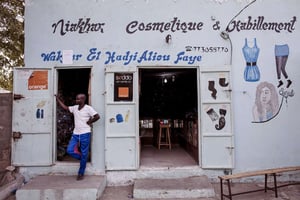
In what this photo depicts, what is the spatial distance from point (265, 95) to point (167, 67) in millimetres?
2207

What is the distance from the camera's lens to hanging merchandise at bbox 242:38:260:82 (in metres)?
5.84

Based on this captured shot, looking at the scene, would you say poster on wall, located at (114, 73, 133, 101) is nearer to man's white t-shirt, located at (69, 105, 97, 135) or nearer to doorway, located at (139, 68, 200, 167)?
man's white t-shirt, located at (69, 105, 97, 135)

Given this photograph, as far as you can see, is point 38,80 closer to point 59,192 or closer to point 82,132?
point 82,132

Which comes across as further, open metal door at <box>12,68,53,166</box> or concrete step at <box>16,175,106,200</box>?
open metal door at <box>12,68,53,166</box>

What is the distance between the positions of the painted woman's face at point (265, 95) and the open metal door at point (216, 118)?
0.71 meters

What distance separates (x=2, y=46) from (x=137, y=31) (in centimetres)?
590

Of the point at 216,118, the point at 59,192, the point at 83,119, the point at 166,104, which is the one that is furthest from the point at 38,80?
the point at 166,104

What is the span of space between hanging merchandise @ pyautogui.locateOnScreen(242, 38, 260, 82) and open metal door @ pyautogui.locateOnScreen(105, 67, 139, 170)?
2510mm

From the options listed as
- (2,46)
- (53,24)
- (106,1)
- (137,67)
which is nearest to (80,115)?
(137,67)

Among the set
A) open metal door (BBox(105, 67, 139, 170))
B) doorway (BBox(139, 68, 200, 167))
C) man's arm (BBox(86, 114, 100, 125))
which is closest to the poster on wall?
open metal door (BBox(105, 67, 139, 170))

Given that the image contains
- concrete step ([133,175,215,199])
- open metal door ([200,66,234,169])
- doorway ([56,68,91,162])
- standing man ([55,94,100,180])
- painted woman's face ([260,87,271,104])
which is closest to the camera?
concrete step ([133,175,215,199])

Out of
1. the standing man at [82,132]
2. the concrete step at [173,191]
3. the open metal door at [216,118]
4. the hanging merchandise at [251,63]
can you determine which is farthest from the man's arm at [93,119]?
the hanging merchandise at [251,63]

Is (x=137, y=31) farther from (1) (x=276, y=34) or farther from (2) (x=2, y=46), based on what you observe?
(2) (x=2, y=46)

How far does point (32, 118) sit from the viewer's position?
575 cm
